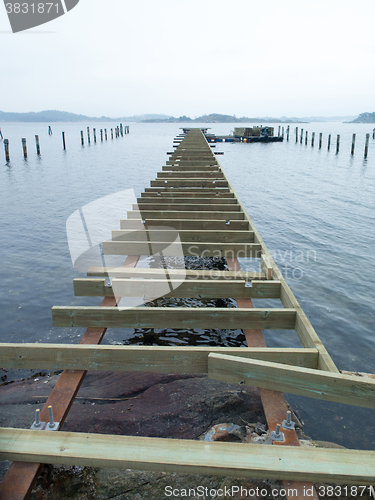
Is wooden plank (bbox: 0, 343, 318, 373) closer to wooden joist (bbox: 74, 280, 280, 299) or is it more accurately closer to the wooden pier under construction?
the wooden pier under construction

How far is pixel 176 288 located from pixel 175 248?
1.88 metres

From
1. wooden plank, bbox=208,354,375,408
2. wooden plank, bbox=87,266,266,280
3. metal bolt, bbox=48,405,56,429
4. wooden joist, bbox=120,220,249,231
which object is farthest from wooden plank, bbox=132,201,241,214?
metal bolt, bbox=48,405,56,429

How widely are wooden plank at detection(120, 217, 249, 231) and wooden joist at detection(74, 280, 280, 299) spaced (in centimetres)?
287

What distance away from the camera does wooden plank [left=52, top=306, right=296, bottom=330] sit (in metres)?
4.19

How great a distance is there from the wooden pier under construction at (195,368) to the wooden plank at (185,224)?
1.05 m

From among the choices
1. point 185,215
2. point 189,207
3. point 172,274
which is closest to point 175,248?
point 172,274

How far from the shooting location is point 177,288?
16.0ft

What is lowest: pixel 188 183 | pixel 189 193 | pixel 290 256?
pixel 290 256

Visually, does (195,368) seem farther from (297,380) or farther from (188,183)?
(188,183)

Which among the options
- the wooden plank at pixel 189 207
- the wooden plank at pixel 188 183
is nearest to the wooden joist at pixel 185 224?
the wooden plank at pixel 189 207

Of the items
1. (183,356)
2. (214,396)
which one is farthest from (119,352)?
(214,396)

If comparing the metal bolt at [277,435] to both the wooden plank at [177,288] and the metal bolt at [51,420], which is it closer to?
the metal bolt at [51,420]

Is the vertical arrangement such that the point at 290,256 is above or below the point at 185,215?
below

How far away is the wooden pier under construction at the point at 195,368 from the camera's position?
231cm
